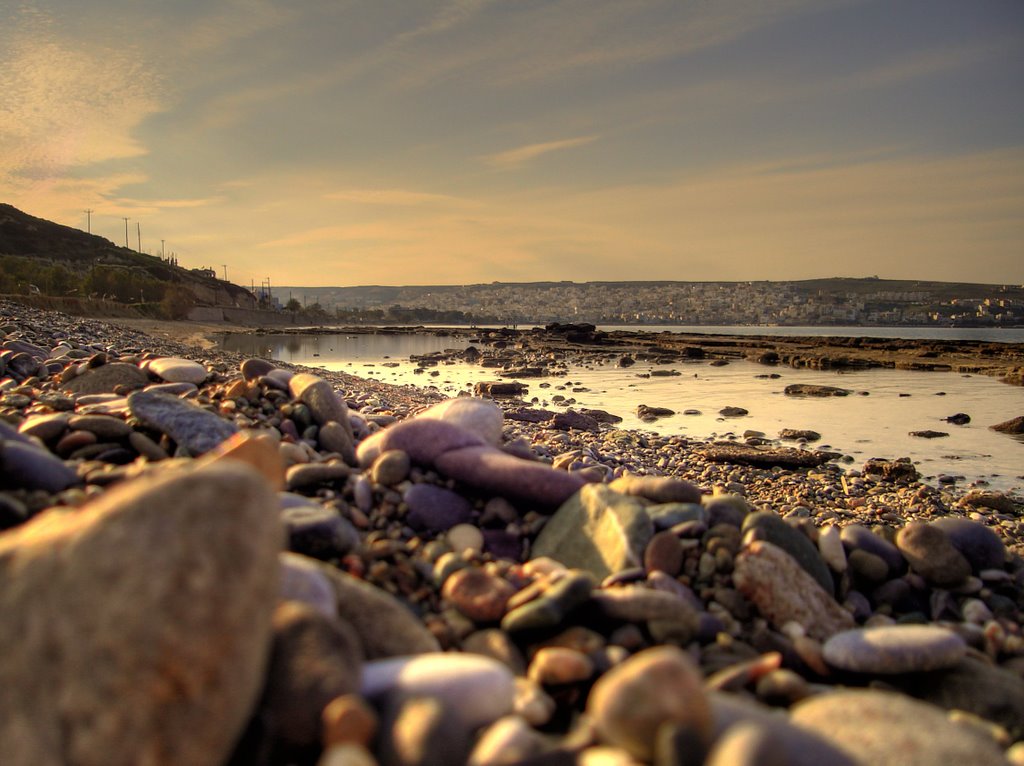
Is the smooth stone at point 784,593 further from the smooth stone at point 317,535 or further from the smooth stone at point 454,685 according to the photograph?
the smooth stone at point 317,535

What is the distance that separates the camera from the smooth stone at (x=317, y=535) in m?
2.38

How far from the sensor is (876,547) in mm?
3393

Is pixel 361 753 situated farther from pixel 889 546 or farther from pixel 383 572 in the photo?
pixel 889 546

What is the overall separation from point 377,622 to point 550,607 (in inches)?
22.4

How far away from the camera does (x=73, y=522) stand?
59.7 inches

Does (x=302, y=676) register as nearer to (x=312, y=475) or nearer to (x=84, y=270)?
(x=312, y=475)

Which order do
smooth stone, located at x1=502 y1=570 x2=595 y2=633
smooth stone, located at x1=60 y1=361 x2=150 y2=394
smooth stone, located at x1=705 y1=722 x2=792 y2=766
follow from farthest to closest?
smooth stone, located at x1=60 y1=361 x2=150 y2=394 < smooth stone, located at x1=502 y1=570 x2=595 y2=633 < smooth stone, located at x1=705 y1=722 x2=792 y2=766

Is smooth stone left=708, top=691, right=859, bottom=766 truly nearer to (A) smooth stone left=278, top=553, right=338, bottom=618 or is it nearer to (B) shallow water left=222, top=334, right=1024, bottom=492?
(A) smooth stone left=278, top=553, right=338, bottom=618

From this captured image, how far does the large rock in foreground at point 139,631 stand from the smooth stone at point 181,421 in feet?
6.58

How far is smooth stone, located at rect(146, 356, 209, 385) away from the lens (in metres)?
4.87

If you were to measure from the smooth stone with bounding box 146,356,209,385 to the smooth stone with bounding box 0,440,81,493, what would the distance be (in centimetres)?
233

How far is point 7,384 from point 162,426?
2605 mm

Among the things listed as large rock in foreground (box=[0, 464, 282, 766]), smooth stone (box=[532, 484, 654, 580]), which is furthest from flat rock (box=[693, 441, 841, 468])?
large rock in foreground (box=[0, 464, 282, 766])

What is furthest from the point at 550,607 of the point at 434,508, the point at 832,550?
the point at 832,550
